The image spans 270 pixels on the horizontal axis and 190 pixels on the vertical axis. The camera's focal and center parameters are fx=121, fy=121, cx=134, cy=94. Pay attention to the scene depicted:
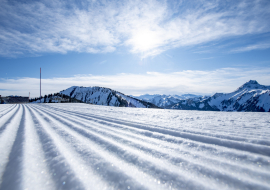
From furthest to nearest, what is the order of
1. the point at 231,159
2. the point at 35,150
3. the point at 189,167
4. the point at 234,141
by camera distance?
the point at 234,141 → the point at 35,150 → the point at 231,159 → the point at 189,167

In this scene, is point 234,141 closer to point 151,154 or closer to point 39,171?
point 151,154

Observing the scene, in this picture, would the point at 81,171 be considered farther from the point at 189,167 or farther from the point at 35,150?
the point at 189,167

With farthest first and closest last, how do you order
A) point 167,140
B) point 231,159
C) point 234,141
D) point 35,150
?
point 167,140 < point 234,141 < point 35,150 < point 231,159

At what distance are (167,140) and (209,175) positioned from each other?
1286 mm

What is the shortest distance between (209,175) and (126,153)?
1.23 metres

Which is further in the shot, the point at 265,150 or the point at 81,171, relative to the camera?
the point at 265,150

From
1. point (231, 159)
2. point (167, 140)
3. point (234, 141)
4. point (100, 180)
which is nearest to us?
point (100, 180)

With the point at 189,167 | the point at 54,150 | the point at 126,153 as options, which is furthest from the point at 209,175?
the point at 54,150

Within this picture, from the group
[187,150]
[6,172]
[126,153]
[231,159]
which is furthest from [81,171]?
[231,159]

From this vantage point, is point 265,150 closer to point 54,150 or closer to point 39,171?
point 39,171

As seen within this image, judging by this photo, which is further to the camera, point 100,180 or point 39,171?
point 39,171

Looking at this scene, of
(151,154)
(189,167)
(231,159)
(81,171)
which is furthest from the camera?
(151,154)

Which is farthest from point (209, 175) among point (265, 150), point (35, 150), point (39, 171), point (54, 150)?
point (35, 150)

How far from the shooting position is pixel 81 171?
1.58m
